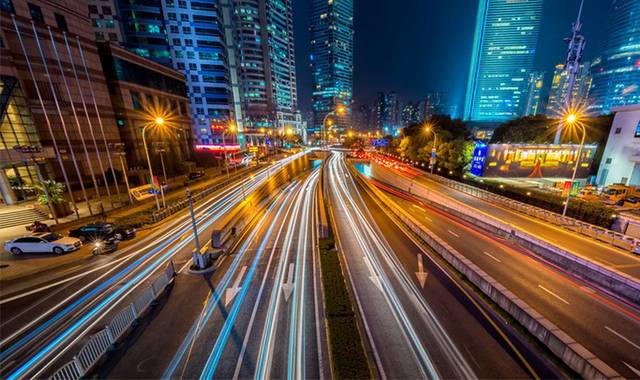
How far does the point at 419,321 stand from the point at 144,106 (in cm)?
6181

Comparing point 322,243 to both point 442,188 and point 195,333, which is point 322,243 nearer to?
point 195,333

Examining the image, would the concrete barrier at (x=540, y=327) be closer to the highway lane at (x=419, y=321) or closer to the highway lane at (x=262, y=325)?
the highway lane at (x=419, y=321)

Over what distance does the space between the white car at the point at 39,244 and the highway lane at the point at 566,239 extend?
4362 centimetres

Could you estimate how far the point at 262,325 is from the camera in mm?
11695

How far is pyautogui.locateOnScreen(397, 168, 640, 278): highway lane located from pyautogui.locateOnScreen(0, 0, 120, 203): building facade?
173ft

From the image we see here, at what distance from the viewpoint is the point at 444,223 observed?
1049 inches

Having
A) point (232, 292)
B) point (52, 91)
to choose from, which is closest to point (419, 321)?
point (232, 292)

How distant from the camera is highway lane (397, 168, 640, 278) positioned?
16.8 m

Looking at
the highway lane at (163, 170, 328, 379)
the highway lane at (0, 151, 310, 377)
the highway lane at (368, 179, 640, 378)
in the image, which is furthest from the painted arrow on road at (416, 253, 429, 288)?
the highway lane at (0, 151, 310, 377)

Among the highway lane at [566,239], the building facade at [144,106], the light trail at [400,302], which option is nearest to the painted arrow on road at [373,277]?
the light trail at [400,302]

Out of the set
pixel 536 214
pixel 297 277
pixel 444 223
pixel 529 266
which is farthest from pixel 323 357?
pixel 536 214

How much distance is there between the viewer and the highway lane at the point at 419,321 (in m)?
9.42

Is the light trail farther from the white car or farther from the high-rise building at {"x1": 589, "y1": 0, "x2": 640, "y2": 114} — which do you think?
the high-rise building at {"x1": 589, "y1": 0, "x2": 640, "y2": 114}

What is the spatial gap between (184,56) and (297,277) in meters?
91.2
